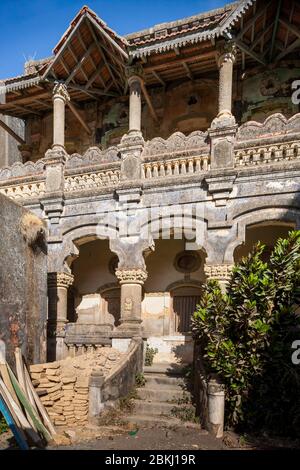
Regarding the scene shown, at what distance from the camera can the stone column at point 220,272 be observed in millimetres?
10180

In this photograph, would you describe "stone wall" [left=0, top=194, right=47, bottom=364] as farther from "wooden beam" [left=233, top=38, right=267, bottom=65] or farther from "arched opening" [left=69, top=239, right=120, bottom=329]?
"wooden beam" [left=233, top=38, right=267, bottom=65]

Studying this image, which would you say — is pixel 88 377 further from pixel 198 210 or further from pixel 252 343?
pixel 198 210

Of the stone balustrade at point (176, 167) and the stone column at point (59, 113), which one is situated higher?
the stone column at point (59, 113)

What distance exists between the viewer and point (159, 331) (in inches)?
521

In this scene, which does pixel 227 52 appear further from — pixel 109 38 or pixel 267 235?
pixel 267 235

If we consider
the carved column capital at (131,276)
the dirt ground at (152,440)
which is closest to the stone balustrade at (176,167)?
the carved column capital at (131,276)

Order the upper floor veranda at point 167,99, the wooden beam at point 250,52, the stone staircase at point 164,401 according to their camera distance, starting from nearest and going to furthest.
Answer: the stone staircase at point 164,401 → the upper floor veranda at point 167,99 → the wooden beam at point 250,52

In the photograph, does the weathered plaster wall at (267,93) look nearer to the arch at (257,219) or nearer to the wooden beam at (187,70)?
the wooden beam at (187,70)

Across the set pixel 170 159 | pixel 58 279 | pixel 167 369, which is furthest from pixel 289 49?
pixel 167 369

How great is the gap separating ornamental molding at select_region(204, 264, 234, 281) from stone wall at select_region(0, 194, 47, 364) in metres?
4.43

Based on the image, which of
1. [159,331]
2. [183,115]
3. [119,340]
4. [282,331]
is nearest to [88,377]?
[119,340]

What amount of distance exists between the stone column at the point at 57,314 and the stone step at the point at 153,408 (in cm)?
366

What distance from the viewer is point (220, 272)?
1023 centimetres

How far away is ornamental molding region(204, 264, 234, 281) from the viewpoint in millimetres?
10188
